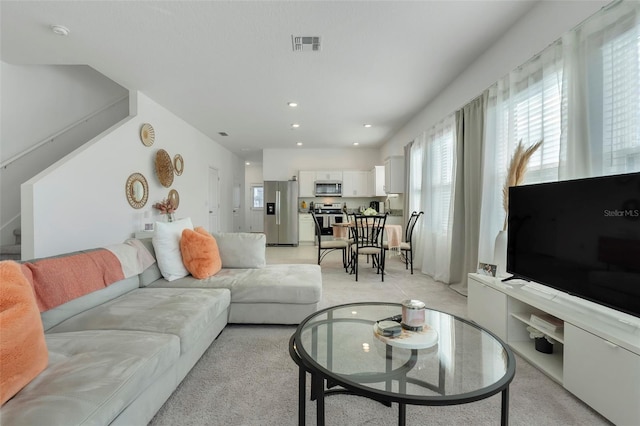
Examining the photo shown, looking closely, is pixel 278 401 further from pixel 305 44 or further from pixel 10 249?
pixel 10 249

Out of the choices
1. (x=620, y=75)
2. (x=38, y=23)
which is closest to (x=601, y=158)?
(x=620, y=75)

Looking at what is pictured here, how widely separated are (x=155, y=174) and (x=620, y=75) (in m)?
5.34

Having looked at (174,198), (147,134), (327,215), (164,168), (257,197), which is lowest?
(327,215)

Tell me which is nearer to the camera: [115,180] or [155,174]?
[115,180]

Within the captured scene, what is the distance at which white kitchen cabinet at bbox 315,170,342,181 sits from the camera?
7.76m

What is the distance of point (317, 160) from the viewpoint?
8086 mm

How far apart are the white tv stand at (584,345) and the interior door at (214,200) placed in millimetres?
6461

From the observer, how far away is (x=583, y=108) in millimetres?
1849

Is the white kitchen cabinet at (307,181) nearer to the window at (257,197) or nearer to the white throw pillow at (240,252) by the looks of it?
the window at (257,197)

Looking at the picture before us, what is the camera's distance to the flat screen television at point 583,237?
1.37 metres

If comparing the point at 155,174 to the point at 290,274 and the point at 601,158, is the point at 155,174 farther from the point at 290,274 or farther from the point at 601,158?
the point at 601,158

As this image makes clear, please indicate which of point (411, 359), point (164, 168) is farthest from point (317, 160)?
point (411, 359)

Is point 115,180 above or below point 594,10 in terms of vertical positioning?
below

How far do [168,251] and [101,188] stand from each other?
6.32 feet
